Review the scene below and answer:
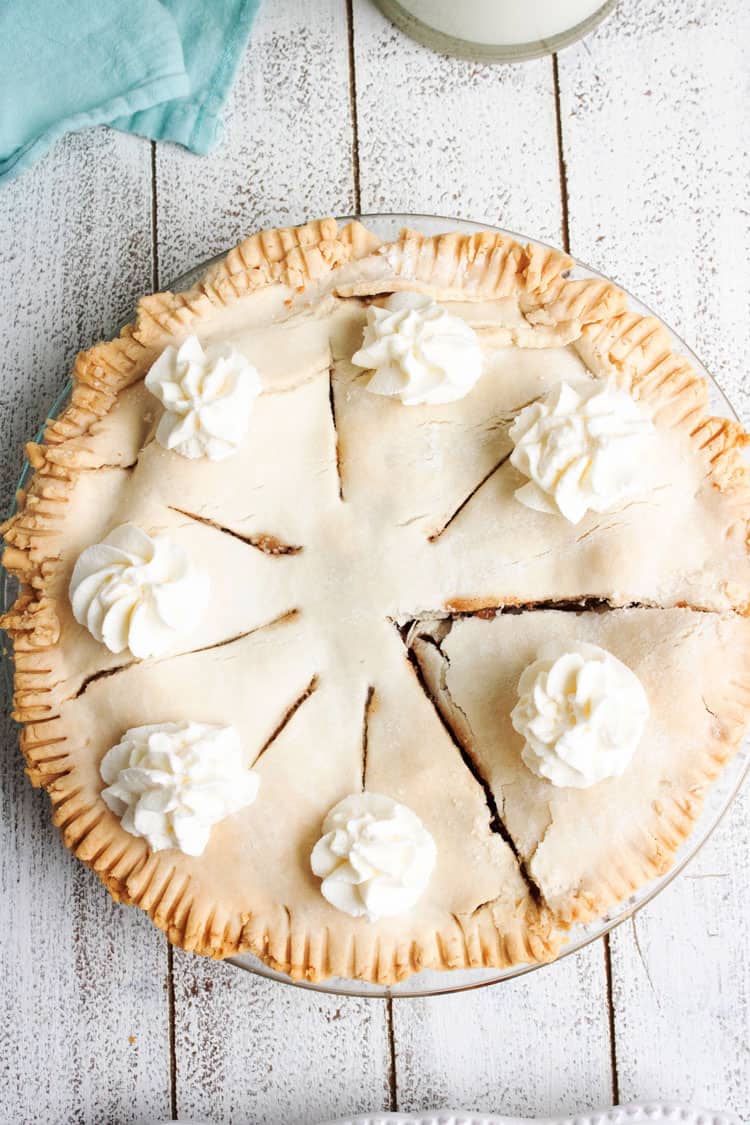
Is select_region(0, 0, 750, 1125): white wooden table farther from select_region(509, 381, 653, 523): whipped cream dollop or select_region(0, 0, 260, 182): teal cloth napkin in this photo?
select_region(509, 381, 653, 523): whipped cream dollop

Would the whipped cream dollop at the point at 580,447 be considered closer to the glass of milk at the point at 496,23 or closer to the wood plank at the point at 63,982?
the glass of milk at the point at 496,23

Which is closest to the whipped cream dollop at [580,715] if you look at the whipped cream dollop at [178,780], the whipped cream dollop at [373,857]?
the whipped cream dollop at [373,857]

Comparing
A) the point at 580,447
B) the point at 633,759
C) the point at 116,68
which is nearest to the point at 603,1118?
the point at 633,759

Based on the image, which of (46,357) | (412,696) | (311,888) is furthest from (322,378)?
(311,888)

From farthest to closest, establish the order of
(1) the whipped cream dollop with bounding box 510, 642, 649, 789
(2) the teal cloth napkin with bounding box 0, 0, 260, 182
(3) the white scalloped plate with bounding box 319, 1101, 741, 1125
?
(2) the teal cloth napkin with bounding box 0, 0, 260, 182 → (3) the white scalloped plate with bounding box 319, 1101, 741, 1125 → (1) the whipped cream dollop with bounding box 510, 642, 649, 789

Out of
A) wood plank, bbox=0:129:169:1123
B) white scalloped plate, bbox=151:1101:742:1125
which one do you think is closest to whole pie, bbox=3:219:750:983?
wood plank, bbox=0:129:169:1123

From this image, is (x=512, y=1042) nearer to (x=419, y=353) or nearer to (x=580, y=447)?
(x=580, y=447)

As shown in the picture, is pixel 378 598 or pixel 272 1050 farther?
pixel 272 1050
